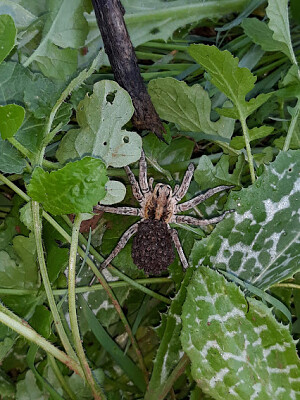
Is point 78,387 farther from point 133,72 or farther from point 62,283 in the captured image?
point 133,72

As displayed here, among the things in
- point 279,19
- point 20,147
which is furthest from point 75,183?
point 279,19

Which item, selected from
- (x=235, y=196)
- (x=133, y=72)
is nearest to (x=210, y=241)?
(x=235, y=196)

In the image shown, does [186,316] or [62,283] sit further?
[62,283]

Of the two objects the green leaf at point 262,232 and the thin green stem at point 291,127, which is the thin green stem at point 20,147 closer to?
the green leaf at point 262,232

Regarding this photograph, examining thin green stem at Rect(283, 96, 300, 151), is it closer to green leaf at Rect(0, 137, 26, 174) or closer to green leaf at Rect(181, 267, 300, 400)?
green leaf at Rect(181, 267, 300, 400)

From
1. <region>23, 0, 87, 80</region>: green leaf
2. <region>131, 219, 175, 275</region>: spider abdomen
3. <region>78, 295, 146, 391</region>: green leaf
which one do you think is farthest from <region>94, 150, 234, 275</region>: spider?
<region>23, 0, 87, 80</region>: green leaf

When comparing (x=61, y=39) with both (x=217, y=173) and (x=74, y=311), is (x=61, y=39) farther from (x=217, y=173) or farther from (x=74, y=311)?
(x=74, y=311)
